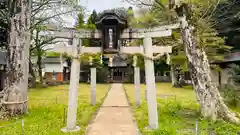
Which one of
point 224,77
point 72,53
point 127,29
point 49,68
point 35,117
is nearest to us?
point 72,53

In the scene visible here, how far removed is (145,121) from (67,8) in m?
14.2

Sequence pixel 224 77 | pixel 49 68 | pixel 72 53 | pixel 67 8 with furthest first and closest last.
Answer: pixel 49 68 → pixel 224 77 → pixel 67 8 → pixel 72 53

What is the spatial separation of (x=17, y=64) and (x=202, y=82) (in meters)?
8.52

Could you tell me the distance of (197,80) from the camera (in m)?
10.1

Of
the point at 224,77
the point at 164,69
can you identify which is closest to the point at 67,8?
the point at 224,77

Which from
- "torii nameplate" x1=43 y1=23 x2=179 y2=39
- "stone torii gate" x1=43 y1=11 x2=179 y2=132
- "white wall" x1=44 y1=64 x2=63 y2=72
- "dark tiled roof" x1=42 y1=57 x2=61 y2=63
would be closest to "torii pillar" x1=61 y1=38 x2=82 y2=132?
"stone torii gate" x1=43 y1=11 x2=179 y2=132

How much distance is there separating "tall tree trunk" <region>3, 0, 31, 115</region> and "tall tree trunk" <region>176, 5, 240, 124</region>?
296 inches

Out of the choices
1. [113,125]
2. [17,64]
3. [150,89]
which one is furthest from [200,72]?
[17,64]

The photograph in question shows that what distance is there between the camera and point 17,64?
433 inches

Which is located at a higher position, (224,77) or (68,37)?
(68,37)

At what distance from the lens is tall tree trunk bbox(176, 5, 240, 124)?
31.6ft

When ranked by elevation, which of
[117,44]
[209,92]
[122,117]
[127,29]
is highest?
[127,29]

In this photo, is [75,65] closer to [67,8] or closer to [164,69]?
[67,8]

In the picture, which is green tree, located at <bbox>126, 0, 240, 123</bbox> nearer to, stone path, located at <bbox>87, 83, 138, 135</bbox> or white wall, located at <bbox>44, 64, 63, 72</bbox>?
stone path, located at <bbox>87, 83, 138, 135</bbox>
